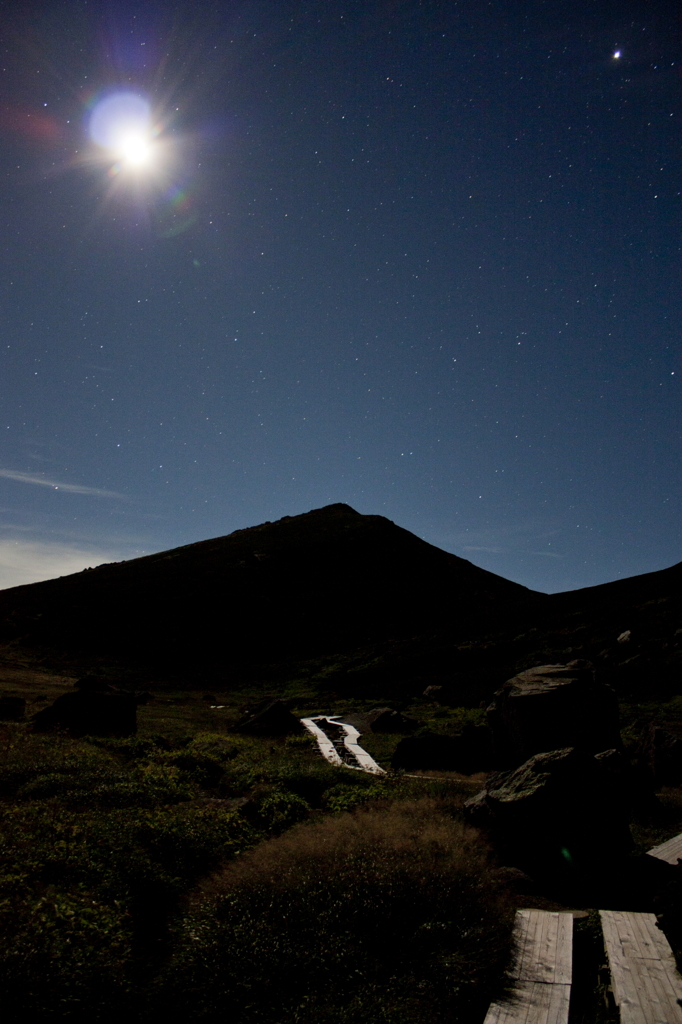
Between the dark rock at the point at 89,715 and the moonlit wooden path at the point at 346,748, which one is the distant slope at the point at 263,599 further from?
the dark rock at the point at 89,715

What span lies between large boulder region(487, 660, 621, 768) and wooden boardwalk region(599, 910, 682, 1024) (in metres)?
9.90

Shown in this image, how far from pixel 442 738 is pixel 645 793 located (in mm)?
8796

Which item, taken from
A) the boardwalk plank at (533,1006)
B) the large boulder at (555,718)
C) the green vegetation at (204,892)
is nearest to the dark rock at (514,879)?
the green vegetation at (204,892)

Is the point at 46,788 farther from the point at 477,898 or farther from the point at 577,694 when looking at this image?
the point at 577,694

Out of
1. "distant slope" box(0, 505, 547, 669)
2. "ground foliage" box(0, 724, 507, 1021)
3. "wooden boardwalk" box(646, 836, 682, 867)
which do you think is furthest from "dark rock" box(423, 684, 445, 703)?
"wooden boardwalk" box(646, 836, 682, 867)

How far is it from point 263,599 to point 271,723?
63184 millimetres

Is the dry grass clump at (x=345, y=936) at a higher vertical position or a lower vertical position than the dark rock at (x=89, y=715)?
lower

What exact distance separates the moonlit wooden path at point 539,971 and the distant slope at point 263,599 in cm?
6126

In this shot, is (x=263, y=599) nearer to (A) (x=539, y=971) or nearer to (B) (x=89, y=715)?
(B) (x=89, y=715)

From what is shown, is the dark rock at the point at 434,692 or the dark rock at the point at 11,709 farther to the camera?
the dark rock at the point at 434,692

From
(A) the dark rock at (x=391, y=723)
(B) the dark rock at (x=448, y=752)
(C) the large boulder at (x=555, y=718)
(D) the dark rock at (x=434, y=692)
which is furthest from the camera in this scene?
(D) the dark rock at (x=434, y=692)

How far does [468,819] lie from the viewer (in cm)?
1273

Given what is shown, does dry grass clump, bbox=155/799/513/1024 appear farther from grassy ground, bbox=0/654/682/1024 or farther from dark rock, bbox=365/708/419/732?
dark rock, bbox=365/708/419/732

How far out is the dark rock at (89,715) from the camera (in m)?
23.3
